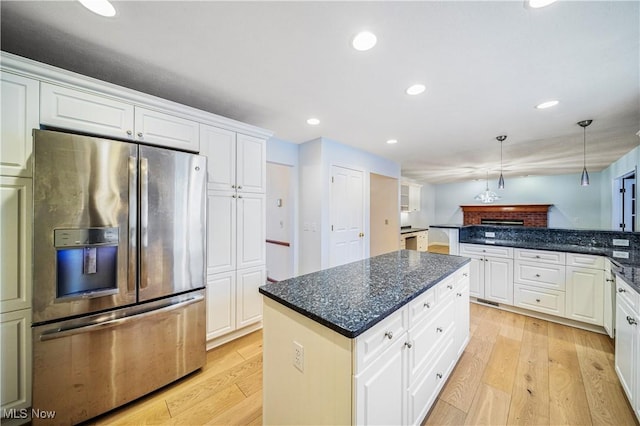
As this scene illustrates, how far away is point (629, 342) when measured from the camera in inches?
63.8

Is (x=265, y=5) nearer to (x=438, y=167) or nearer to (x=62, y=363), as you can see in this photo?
(x=62, y=363)

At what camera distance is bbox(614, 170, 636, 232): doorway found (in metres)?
3.97

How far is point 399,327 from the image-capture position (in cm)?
123

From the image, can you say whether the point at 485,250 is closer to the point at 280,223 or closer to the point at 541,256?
the point at 541,256

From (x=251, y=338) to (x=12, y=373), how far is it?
5.31 ft

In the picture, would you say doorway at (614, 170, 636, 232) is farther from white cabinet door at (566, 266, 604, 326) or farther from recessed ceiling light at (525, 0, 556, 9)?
recessed ceiling light at (525, 0, 556, 9)

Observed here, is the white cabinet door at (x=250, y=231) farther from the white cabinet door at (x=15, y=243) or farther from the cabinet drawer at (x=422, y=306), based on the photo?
the cabinet drawer at (x=422, y=306)

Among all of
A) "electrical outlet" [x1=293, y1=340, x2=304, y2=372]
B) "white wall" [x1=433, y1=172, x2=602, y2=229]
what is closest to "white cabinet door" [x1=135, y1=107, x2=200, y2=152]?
"electrical outlet" [x1=293, y1=340, x2=304, y2=372]

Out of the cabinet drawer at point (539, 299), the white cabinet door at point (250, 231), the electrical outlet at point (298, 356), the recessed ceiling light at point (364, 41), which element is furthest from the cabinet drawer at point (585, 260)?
the white cabinet door at point (250, 231)

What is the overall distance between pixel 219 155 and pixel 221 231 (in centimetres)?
73

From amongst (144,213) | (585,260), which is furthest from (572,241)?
(144,213)

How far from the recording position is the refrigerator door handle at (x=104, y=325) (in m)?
1.36

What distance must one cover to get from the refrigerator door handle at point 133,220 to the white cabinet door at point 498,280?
157 inches

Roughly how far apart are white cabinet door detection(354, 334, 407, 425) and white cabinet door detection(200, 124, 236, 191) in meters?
1.96
